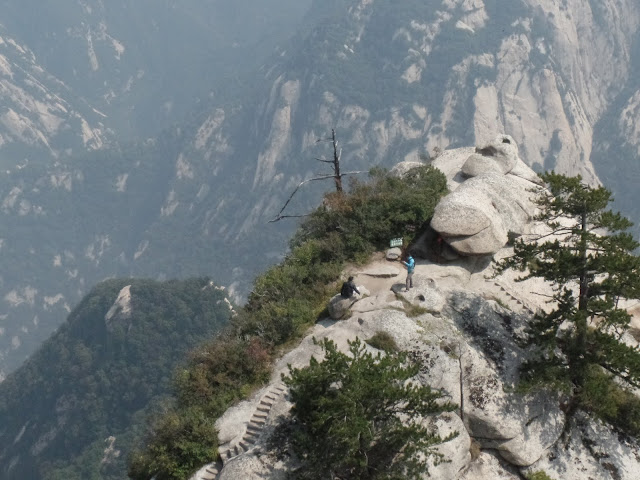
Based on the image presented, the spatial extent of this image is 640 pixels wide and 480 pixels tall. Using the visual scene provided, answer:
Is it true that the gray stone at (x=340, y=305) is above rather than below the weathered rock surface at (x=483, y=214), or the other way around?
below

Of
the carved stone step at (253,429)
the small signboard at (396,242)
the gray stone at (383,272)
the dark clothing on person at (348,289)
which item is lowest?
the carved stone step at (253,429)

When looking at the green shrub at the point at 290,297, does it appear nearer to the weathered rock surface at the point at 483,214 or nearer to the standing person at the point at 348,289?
the standing person at the point at 348,289

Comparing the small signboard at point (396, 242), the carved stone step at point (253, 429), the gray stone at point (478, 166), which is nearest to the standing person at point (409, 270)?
the small signboard at point (396, 242)

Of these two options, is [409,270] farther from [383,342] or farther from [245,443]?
[245,443]

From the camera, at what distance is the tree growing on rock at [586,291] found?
26094 millimetres

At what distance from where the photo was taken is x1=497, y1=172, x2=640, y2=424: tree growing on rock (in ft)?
85.6

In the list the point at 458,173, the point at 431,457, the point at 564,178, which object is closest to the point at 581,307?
the point at 564,178

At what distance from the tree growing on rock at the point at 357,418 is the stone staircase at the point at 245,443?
3242 mm

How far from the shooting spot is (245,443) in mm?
26750

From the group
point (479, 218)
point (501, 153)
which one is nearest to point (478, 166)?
point (501, 153)

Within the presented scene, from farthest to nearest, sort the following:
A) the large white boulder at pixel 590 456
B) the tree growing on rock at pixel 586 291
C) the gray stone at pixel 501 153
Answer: the gray stone at pixel 501 153 < the large white boulder at pixel 590 456 < the tree growing on rock at pixel 586 291

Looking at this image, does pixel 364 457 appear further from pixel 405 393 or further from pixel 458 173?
pixel 458 173

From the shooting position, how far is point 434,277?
37.0 metres

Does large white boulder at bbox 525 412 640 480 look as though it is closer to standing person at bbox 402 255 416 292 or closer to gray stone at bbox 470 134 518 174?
standing person at bbox 402 255 416 292
